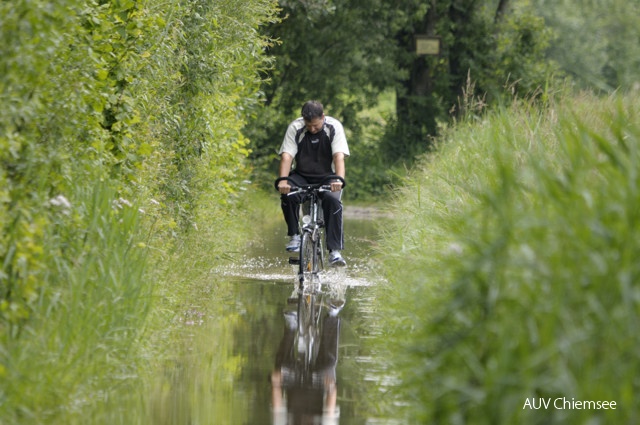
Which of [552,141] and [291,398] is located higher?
[552,141]

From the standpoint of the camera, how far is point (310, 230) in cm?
1334

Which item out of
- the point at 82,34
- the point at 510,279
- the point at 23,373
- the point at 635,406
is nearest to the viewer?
the point at 635,406

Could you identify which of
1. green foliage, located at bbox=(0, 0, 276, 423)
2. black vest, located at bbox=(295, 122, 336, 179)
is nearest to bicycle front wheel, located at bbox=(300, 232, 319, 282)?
black vest, located at bbox=(295, 122, 336, 179)

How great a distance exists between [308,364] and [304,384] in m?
0.75

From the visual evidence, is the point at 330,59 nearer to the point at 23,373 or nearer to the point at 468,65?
the point at 468,65

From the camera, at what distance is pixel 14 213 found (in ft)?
21.3

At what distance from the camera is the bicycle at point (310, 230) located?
A: 13.2 metres

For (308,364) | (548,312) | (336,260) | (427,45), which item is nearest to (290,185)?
(336,260)

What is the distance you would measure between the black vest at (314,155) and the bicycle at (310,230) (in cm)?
20

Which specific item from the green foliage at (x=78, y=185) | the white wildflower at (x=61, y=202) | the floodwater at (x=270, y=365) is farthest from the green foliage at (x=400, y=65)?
the white wildflower at (x=61, y=202)

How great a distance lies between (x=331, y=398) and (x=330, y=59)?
2723 centimetres

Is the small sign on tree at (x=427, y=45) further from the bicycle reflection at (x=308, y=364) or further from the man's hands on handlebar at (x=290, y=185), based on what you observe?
the bicycle reflection at (x=308, y=364)

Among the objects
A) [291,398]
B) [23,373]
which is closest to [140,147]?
[291,398]

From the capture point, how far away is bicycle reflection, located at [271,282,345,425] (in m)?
6.95
